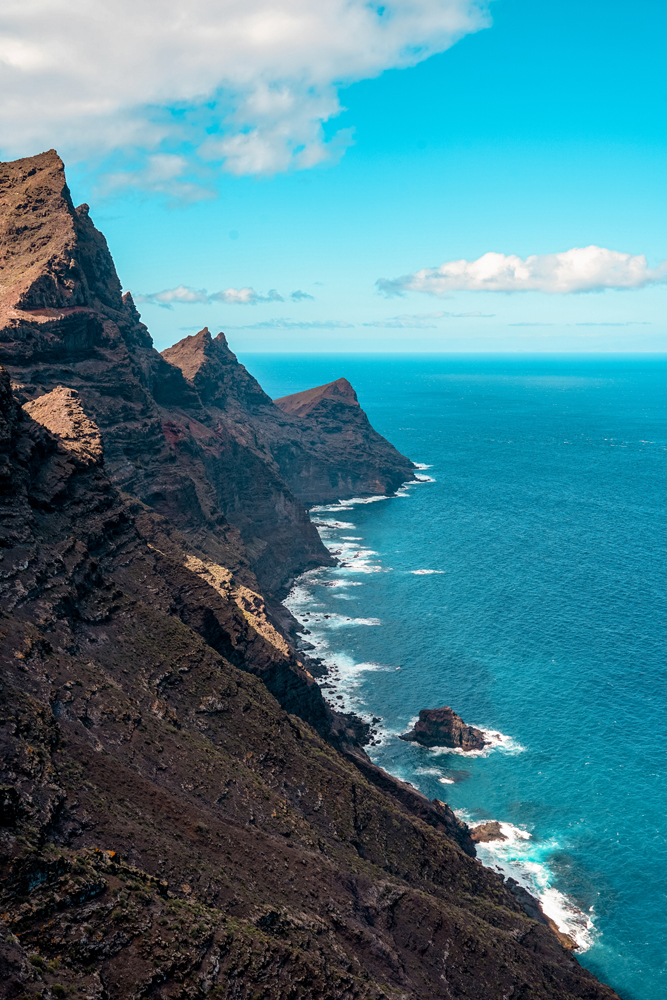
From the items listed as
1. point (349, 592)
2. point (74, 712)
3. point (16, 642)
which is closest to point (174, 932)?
point (74, 712)

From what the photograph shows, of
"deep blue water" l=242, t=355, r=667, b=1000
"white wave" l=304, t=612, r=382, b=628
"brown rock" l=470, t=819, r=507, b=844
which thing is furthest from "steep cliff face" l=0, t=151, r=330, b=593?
"brown rock" l=470, t=819, r=507, b=844

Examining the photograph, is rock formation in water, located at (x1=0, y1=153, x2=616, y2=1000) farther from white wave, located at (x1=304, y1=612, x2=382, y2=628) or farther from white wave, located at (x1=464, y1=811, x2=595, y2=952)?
white wave, located at (x1=304, y1=612, x2=382, y2=628)

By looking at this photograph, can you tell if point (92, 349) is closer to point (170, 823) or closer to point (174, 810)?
point (174, 810)

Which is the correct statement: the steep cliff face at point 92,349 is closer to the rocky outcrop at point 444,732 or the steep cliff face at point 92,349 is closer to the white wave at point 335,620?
the white wave at point 335,620

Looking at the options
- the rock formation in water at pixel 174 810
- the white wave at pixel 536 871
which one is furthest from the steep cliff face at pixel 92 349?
the white wave at pixel 536 871

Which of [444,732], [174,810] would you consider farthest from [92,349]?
[174,810]

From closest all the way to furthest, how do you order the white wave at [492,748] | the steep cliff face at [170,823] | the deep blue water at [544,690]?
1. the steep cliff face at [170,823]
2. the deep blue water at [544,690]
3. the white wave at [492,748]
